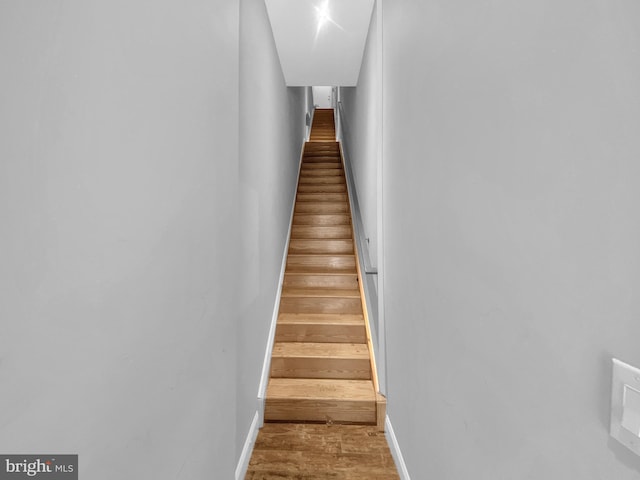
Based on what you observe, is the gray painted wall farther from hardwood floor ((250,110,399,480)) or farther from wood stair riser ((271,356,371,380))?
wood stair riser ((271,356,371,380))

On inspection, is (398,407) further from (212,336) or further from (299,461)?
(212,336)

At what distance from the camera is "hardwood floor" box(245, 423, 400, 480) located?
5.80 feet

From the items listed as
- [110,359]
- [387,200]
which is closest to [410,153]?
[387,200]

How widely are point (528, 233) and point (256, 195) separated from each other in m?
1.59

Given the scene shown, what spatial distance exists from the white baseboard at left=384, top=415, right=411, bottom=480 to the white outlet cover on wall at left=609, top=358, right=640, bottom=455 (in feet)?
4.43

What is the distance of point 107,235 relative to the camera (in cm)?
63

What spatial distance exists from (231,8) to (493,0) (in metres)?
1.08

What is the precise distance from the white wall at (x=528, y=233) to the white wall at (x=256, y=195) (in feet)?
2.88

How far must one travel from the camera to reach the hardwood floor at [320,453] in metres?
1.77

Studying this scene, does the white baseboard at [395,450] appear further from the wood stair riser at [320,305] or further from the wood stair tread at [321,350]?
the wood stair riser at [320,305]

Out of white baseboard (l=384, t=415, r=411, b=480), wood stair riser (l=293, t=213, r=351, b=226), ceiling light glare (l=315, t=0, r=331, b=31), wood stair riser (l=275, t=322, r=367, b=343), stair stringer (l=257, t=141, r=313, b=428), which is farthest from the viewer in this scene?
wood stair riser (l=293, t=213, r=351, b=226)

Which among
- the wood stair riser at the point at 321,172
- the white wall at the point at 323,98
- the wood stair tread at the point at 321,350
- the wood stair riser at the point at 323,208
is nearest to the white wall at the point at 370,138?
the wood stair tread at the point at 321,350

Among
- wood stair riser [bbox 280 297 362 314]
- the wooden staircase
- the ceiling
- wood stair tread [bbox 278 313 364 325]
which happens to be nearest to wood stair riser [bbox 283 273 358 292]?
the wooden staircase

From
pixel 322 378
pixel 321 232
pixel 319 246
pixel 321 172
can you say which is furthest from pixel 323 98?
pixel 322 378
